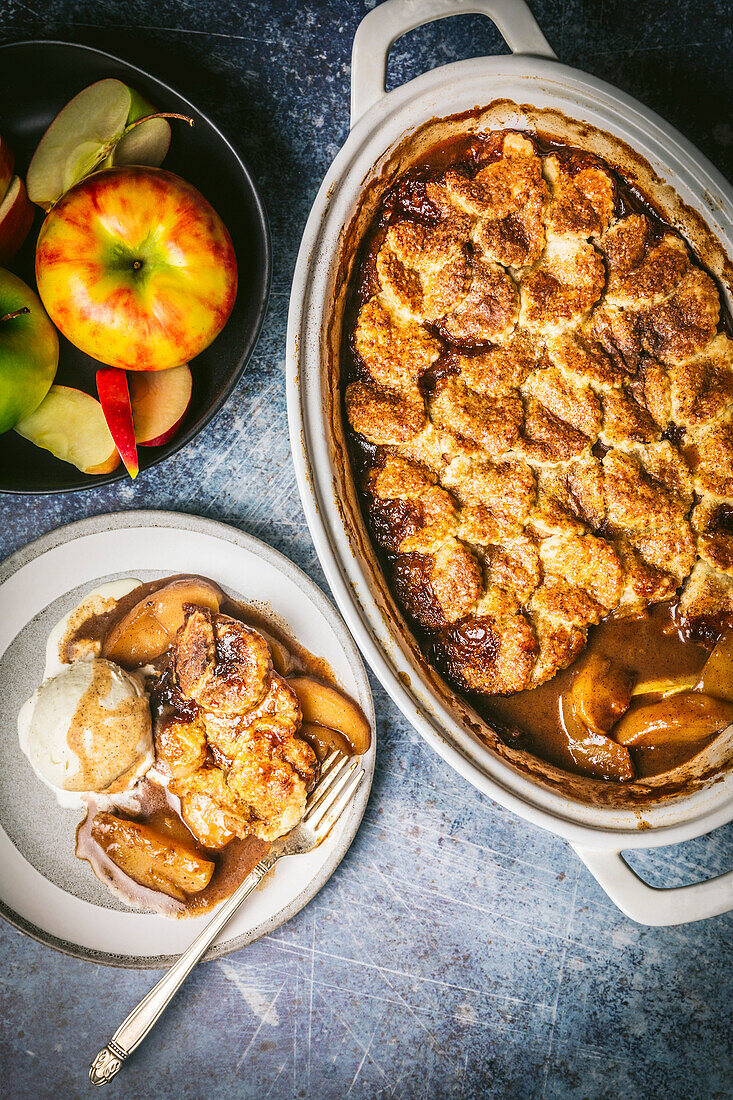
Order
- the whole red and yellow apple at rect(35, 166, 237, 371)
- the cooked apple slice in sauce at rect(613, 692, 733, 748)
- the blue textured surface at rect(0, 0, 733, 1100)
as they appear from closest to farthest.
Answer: the whole red and yellow apple at rect(35, 166, 237, 371) < the cooked apple slice in sauce at rect(613, 692, 733, 748) < the blue textured surface at rect(0, 0, 733, 1100)

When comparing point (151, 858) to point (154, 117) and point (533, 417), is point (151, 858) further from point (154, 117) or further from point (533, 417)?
point (154, 117)

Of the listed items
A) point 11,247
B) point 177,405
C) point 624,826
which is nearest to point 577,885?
point 624,826

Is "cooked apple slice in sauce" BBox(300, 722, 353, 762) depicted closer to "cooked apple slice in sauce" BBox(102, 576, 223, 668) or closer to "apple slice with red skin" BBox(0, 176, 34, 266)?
"cooked apple slice in sauce" BBox(102, 576, 223, 668)

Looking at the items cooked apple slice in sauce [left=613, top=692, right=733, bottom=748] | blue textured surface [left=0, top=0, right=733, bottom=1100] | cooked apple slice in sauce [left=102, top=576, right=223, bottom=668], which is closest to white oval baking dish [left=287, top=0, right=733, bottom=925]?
cooked apple slice in sauce [left=613, top=692, right=733, bottom=748]

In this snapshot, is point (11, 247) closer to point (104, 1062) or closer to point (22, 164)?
point (22, 164)

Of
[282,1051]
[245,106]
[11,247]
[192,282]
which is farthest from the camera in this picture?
[282,1051]

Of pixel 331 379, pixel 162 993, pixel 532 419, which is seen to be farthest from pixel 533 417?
pixel 162 993
